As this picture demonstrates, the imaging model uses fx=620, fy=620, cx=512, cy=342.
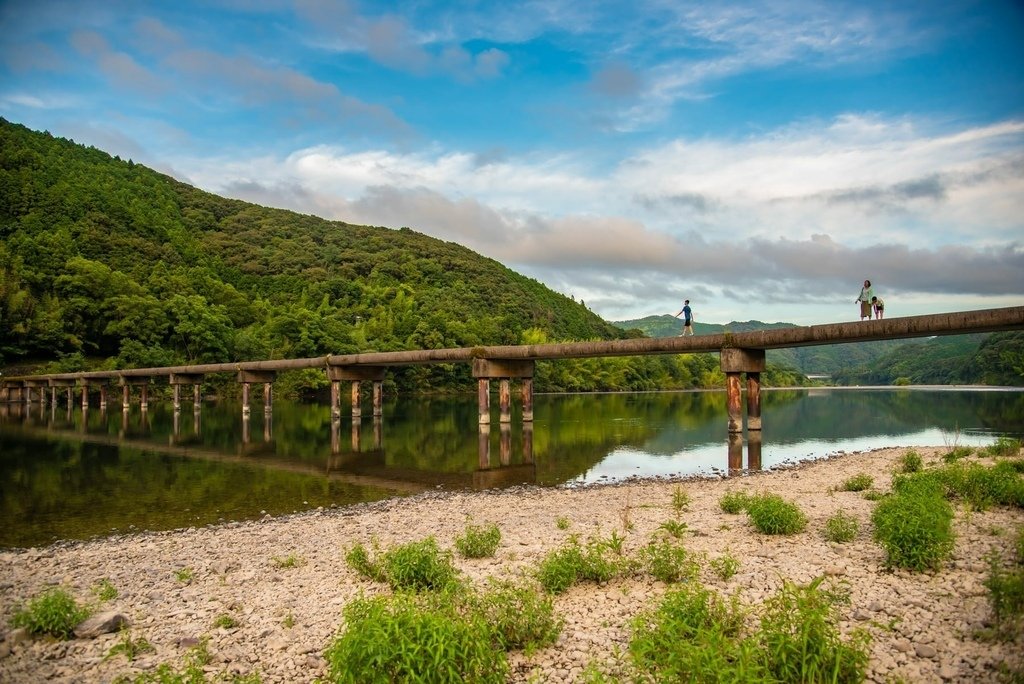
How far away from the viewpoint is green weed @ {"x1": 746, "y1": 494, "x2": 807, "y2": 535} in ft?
31.7

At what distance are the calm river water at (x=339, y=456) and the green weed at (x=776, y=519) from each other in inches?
389

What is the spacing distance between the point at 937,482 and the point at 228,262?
5145 inches

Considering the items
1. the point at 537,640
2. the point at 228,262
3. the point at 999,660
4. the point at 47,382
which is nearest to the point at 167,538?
the point at 537,640

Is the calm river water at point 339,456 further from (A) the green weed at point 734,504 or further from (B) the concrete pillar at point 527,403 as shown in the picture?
(A) the green weed at point 734,504

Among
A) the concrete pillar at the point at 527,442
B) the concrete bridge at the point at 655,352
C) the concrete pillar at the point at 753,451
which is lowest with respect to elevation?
the concrete pillar at the point at 527,442

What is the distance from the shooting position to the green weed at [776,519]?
31.7 ft

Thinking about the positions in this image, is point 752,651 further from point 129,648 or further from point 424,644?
point 129,648

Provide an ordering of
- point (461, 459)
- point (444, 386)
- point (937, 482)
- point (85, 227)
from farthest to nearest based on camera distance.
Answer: point (85, 227) < point (444, 386) < point (461, 459) < point (937, 482)

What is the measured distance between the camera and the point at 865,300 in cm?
2478

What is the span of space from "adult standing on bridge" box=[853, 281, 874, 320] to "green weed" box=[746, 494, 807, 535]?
58.8 feet

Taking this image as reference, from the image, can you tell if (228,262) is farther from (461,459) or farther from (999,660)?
(999,660)

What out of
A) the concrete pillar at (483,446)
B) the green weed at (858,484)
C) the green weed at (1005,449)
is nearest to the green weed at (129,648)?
the green weed at (858,484)

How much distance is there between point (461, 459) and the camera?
26.0 meters

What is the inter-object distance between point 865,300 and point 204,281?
106m
